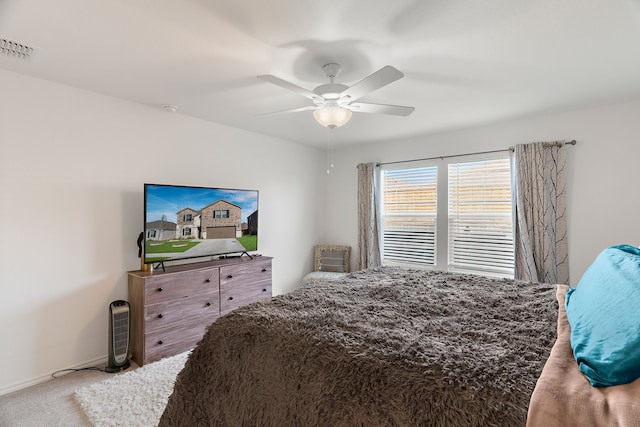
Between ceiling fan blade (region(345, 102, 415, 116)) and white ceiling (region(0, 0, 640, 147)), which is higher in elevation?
white ceiling (region(0, 0, 640, 147))

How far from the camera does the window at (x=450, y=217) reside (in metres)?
3.83

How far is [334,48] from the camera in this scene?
2.04m

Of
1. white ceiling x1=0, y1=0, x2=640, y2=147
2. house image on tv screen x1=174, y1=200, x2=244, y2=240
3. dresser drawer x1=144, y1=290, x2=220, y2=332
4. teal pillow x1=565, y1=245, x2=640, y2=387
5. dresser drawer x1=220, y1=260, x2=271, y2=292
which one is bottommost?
dresser drawer x1=144, y1=290, x2=220, y2=332

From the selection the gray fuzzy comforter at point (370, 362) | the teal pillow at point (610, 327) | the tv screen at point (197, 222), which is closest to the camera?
the teal pillow at point (610, 327)

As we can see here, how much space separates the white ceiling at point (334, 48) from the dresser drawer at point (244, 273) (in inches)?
72.1

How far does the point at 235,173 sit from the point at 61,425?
2.88 metres

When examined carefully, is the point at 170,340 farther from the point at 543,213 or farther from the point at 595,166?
the point at 595,166

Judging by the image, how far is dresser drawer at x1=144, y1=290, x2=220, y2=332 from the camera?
282cm

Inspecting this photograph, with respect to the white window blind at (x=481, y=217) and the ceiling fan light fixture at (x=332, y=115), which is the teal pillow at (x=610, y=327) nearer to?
the ceiling fan light fixture at (x=332, y=115)

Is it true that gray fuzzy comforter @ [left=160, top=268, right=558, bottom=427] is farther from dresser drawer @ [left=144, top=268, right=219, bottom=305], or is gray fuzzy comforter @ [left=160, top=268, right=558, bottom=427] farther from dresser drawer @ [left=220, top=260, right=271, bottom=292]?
dresser drawer @ [left=220, top=260, right=271, bottom=292]

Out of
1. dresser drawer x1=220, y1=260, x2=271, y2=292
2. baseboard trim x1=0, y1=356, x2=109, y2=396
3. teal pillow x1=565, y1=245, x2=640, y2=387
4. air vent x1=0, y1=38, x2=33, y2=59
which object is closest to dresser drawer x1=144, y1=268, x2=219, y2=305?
dresser drawer x1=220, y1=260, x2=271, y2=292

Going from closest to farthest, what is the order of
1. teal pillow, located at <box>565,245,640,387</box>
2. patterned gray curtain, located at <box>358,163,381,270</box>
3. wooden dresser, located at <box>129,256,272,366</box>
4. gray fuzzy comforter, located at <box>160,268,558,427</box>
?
1. teal pillow, located at <box>565,245,640,387</box>
2. gray fuzzy comforter, located at <box>160,268,558,427</box>
3. wooden dresser, located at <box>129,256,272,366</box>
4. patterned gray curtain, located at <box>358,163,381,270</box>

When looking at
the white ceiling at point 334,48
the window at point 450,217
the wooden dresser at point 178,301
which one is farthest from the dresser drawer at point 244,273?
the window at point 450,217

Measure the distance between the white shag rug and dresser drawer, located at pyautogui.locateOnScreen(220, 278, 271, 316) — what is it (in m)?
0.78
